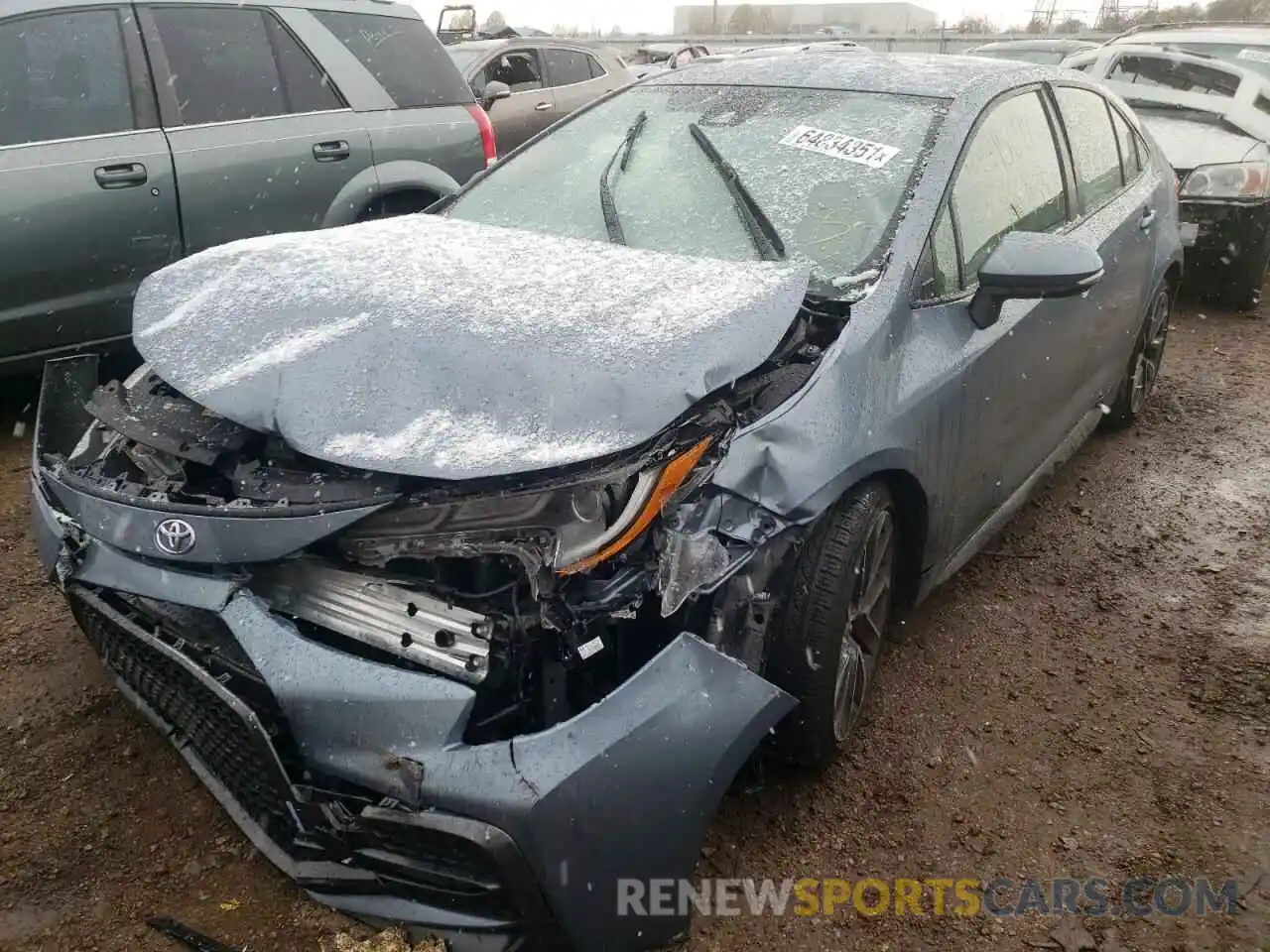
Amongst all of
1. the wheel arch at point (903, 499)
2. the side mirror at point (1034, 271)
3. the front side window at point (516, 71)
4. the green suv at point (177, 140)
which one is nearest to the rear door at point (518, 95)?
the front side window at point (516, 71)

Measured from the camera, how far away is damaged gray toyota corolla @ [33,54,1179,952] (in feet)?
5.78

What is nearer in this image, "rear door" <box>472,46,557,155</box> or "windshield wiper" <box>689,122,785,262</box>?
"windshield wiper" <box>689,122,785,262</box>

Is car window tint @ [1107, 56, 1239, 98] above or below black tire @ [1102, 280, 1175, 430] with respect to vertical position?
above

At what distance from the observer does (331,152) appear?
4793mm

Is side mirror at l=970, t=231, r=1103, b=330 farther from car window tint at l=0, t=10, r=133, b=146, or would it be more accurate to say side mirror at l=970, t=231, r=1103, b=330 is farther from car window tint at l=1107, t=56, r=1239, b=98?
car window tint at l=1107, t=56, r=1239, b=98

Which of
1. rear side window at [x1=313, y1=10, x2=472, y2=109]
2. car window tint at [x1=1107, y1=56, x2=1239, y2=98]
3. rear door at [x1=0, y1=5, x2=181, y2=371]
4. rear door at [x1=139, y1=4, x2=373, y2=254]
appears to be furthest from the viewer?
car window tint at [x1=1107, y1=56, x2=1239, y2=98]

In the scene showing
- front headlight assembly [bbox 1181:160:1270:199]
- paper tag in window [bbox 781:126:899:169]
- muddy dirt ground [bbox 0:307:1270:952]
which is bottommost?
muddy dirt ground [bbox 0:307:1270:952]

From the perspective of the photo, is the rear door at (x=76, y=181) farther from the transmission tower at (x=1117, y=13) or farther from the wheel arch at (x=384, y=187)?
the transmission tower at (x=1117, y=13)

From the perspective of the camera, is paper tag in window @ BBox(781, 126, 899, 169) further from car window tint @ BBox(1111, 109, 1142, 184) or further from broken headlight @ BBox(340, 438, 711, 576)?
car window tint @ BBox(1111, 109, 1142, 184)

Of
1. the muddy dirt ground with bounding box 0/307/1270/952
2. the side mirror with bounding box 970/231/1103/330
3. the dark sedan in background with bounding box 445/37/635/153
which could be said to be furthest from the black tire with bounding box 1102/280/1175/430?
the dark sedan in background with bounding box 445/37/635/153

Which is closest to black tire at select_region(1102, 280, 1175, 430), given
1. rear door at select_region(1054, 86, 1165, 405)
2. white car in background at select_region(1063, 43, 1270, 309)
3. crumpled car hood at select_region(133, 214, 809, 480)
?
rear door at select_region(1054, 86, 1165, 405)

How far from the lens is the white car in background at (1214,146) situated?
6285 millimetres

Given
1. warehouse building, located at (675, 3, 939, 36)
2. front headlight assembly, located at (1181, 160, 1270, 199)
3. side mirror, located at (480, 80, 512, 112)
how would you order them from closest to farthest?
front headlight assembly, located at (1181, 160, 1270, 199) → side mirror, located at (480, 80, 512, 112) → warehouse building, located at (675, 3, 939, 36)

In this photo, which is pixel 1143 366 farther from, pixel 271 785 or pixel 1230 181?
pixel 271 785
